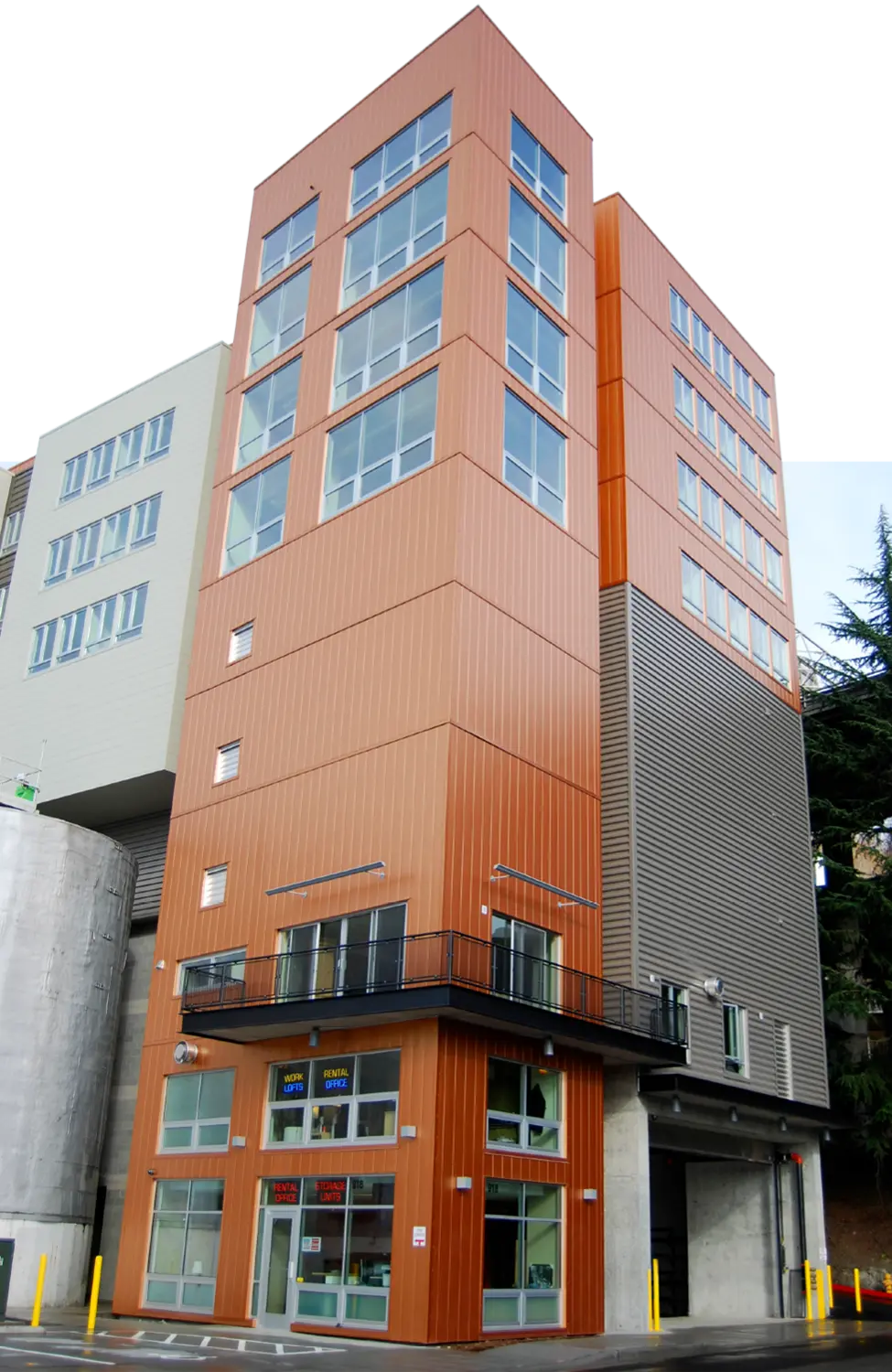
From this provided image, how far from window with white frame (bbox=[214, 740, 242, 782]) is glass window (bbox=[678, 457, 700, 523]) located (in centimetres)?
1368

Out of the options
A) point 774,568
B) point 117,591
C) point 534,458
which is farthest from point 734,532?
point 117,591

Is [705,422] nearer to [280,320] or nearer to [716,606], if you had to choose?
[716,606]

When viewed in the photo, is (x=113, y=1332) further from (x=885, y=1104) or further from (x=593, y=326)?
(x=593, y=326)

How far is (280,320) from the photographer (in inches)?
1345

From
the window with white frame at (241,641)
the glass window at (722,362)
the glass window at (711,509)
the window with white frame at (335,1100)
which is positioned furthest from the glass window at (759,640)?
the window with white frame at (335,1100)

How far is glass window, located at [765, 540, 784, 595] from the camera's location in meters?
38.2

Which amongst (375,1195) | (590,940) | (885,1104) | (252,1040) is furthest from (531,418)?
(885,1104)

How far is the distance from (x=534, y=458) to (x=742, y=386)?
44.1ft

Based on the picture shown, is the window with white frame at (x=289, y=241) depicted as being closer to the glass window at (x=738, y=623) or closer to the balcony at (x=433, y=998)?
the glass window at (x=738, y=623)

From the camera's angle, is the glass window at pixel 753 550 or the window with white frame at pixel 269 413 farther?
the glass window at pixel 753 550

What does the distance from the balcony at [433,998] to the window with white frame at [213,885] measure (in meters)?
1.71

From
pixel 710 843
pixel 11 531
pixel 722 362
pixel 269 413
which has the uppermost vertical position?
pixel 722 362

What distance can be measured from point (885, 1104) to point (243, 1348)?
19.7m

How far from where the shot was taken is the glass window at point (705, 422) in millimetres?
36156
